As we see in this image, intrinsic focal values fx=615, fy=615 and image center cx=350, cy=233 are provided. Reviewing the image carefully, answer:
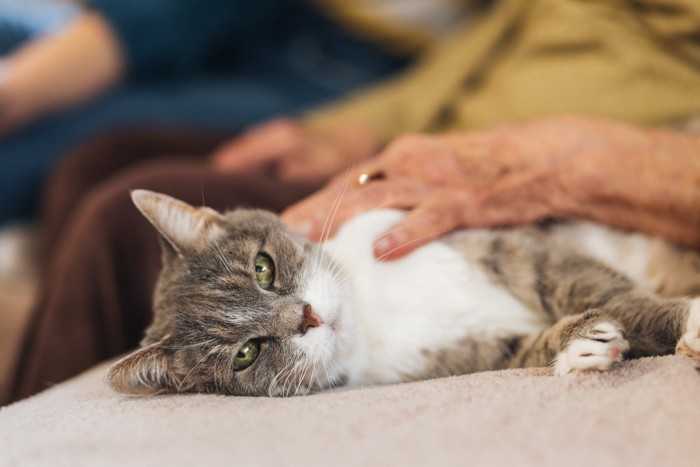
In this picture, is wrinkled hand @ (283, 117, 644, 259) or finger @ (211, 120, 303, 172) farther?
finger @ (211, 120, 303, 172)

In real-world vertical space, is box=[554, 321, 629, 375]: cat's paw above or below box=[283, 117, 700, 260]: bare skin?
below

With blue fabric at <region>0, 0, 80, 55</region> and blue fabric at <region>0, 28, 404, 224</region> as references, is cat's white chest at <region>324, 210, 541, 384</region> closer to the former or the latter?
blue fabric at <region>0, 28, 404, 224</region>

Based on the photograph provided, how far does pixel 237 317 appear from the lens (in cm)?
120

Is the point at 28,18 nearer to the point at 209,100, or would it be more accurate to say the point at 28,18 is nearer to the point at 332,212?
the point at 209,100

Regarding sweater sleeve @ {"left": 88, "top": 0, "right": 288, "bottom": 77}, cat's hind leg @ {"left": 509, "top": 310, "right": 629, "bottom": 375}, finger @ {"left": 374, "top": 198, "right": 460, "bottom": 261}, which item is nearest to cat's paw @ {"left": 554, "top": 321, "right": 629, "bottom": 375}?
cat's hind leg @ {"left": 509, "top": 310, "right": 629, "bottom": 375}

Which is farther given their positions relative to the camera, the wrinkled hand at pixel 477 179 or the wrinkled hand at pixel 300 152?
the wrinkled hand at pixel 300 152

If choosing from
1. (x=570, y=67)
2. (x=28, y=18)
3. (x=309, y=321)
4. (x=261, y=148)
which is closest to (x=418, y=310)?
(x=309, y=321)

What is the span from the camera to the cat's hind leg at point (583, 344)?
1006mm

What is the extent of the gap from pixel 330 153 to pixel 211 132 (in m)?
0.54

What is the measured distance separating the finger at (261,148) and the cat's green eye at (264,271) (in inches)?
31.3

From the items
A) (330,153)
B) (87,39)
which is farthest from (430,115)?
(87,39)

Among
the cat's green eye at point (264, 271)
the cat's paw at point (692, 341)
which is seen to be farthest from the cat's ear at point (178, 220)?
the cat's paw at point (692, 341)

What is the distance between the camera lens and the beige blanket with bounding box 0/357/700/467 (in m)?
0.79

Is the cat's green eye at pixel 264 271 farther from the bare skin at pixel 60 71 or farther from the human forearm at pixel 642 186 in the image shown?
the bare skin at pixel 60 71
